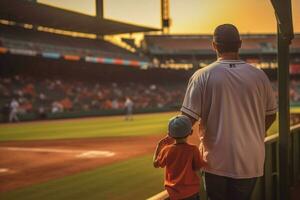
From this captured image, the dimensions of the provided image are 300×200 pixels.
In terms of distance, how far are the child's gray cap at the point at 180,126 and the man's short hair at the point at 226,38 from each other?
51cm

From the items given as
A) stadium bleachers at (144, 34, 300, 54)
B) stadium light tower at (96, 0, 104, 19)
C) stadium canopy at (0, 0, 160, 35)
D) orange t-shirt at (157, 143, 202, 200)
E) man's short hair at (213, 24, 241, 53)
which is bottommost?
orange t-shirt at (157, 143, 202, 200)

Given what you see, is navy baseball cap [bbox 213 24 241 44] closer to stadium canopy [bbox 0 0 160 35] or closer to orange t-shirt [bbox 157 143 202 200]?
orange t-shirt [bbox 157 143 202 200]

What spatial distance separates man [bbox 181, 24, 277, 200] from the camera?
112 inches

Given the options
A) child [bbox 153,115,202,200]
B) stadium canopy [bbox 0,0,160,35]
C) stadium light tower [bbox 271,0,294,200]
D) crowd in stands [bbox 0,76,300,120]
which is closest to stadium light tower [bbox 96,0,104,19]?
crowd in stands [bbox 0,76,300,120]

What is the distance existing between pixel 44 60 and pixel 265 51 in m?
28.1

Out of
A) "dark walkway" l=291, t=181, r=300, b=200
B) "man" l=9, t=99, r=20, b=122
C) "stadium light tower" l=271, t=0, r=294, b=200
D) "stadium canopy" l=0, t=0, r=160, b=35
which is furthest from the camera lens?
"stadium canopy" l=0, t=0, r=160, b=35

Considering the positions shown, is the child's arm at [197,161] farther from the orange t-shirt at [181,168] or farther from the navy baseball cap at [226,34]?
the navy baseball cap at [226,34]

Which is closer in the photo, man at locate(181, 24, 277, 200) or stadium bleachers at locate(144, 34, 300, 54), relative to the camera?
man at locate(181, 24, 277, 200)

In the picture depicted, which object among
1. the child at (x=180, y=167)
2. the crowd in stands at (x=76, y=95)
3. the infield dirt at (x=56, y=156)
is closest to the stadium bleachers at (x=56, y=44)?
the crowd in stands at (x=76, y=95)

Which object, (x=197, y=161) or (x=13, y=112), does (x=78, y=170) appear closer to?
(x=197, y=161)

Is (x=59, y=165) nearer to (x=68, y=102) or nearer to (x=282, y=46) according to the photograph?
(x=282, y=46)

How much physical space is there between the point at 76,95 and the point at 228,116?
112 feet

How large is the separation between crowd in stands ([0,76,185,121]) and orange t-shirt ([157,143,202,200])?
26699 mm

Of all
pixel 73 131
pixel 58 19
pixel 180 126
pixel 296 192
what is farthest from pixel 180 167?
pixel 58 19
